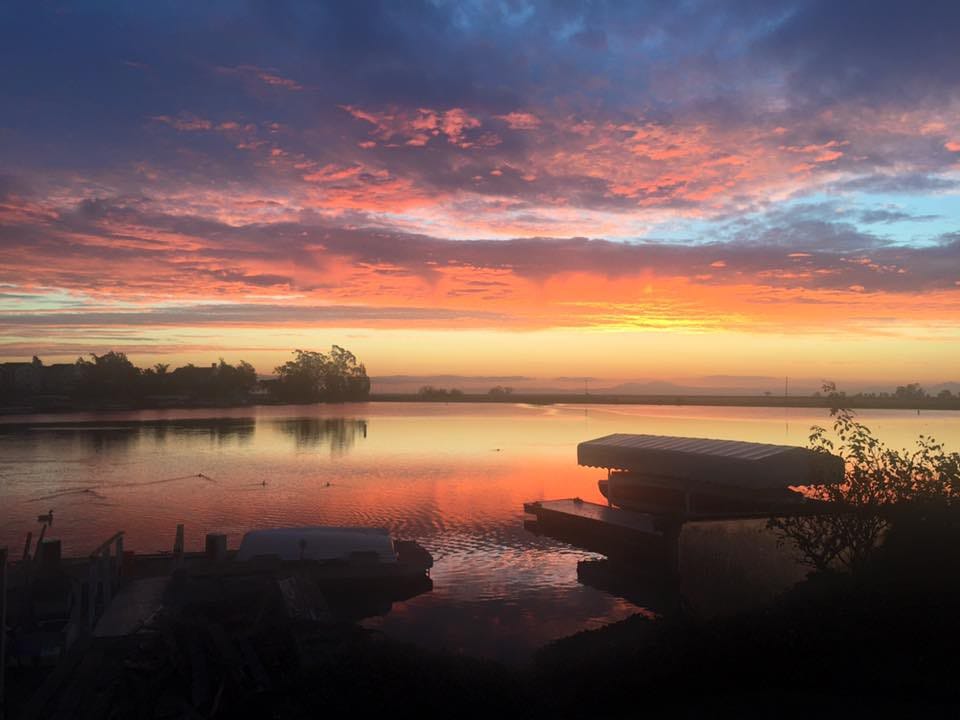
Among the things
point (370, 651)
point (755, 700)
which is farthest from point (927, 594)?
point (370, 651)

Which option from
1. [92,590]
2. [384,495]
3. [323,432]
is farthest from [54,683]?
[323,432]

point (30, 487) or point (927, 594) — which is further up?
point (927, 594)

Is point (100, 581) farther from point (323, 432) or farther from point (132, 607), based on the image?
point (323, 432)

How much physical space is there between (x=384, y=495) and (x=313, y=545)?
23146 mm

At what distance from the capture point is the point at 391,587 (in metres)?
28.1

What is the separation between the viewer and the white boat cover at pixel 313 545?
2884 cm

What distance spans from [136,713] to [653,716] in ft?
28.6

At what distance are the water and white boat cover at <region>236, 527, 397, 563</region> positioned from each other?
2.73m

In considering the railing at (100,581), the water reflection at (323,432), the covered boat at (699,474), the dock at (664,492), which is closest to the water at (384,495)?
the water reflection at (323,432)

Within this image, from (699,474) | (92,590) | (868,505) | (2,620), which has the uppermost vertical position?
(868,505)

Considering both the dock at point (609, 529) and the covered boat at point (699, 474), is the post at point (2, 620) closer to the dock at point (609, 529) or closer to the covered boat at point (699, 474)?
the dock at point (609, 529)

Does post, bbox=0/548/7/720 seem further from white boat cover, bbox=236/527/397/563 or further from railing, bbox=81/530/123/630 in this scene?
white boat cover, bbox=236/527/397/563

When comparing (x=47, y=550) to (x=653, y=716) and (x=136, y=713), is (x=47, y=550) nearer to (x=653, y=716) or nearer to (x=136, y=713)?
(x=136, y=713)

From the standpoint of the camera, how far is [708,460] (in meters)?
36.2
